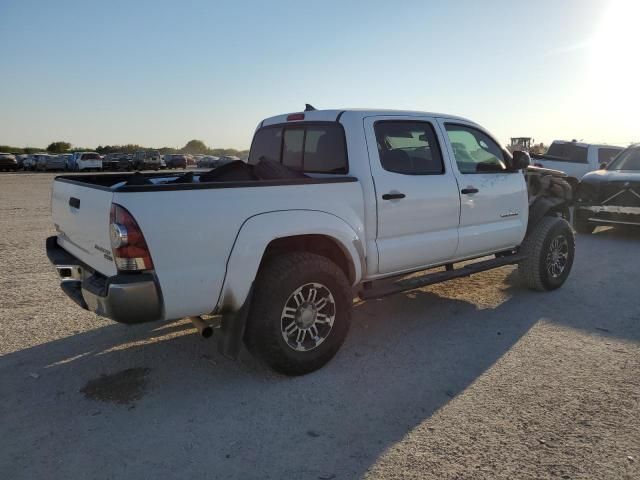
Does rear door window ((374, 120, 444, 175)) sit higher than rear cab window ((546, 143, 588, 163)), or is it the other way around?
rear cab window ((546, 143, 588, 163))

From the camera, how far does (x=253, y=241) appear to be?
3.35 metres

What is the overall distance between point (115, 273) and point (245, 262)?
802 millimetres

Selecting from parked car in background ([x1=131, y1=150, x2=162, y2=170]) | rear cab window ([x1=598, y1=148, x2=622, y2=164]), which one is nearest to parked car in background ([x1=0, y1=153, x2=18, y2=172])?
parked car in background ([x1=131, y1=150, x2=162, y2=170])

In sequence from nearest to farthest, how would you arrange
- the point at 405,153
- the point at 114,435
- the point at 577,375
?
the point at 114,435, the point at 577,375, the point at 405,153

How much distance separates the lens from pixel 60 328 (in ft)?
15.5

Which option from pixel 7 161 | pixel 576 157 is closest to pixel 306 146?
pixel 576 157

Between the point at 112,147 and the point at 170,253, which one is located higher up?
the point at 112,147

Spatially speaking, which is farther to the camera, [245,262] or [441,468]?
[245,262]

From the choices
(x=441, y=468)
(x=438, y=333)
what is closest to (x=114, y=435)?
(x=441, y=468)

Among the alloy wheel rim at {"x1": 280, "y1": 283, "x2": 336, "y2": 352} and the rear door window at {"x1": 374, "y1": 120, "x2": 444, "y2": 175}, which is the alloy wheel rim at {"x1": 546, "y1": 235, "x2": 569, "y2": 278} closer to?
the rear door window at {"x1": 374, "y1": 120, "x2": 444, "y2": 175}

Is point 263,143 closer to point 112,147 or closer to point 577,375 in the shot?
point 577,375

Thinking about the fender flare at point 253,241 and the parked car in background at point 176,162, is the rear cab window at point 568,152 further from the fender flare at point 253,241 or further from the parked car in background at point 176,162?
the parked car in background at point 176,162

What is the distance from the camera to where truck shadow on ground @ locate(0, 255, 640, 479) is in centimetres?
278

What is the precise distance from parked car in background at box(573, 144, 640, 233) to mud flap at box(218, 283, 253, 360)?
8.07m
